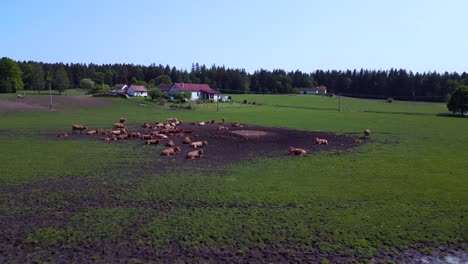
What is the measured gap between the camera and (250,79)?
186750 millimetres

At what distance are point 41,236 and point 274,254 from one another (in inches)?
274

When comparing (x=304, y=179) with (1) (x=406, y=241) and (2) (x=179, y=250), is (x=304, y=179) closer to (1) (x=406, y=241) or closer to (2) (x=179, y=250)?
(1) (x=406, y=241)

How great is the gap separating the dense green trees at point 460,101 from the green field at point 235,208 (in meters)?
59.1

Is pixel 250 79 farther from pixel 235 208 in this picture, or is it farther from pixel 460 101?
pixel 235 208

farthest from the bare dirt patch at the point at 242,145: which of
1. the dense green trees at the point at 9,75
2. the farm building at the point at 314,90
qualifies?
the farm building at the point at 314,90

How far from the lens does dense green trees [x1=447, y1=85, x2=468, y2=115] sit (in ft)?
248

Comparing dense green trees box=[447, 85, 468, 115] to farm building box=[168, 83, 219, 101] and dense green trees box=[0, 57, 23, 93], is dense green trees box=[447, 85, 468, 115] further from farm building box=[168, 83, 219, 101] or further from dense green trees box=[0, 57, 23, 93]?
dense green trees box=[0, 57, 23, 93]

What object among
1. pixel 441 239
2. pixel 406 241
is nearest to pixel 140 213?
pixel 406 241

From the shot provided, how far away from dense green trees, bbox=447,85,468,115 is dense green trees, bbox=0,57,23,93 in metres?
115

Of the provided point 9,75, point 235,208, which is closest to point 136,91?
point 9,75

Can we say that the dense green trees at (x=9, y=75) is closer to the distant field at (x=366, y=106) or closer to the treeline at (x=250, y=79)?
the treeline at (x=250, y=79)

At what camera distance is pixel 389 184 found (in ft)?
61.5

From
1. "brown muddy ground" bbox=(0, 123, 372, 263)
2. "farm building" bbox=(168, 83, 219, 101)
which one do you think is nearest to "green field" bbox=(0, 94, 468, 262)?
"brown muddy ground" bbox=(0, 123, 372, 263)

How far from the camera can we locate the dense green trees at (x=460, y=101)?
248ft
